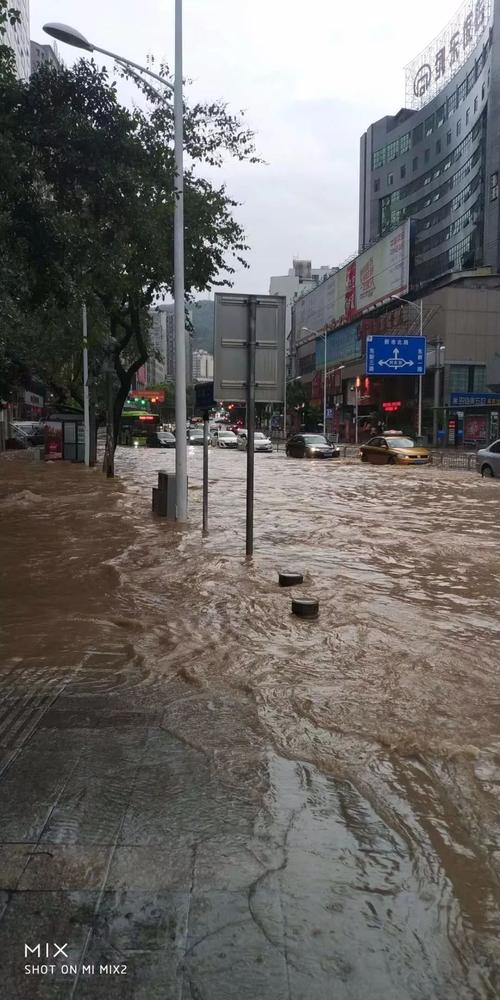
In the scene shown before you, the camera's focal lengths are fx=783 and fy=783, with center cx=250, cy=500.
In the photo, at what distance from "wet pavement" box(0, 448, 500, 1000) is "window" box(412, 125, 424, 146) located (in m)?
89.1

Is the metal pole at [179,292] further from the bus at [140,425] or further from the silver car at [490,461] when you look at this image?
the bus at [140,425]

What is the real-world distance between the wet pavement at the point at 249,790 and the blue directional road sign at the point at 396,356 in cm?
3827

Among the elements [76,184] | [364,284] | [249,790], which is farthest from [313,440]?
[249,790]

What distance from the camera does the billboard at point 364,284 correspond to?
66.5 m

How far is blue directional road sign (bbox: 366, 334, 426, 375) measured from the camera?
1793 inches

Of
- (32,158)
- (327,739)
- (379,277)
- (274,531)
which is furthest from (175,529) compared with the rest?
(379,277)

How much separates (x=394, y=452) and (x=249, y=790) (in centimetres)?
3166

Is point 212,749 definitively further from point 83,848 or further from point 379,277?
point 379,277

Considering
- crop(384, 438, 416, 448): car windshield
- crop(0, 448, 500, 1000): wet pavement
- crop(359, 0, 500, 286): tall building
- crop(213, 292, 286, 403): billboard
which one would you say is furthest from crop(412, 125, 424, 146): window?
crop(0, 448, 500, 1000): wet pavement

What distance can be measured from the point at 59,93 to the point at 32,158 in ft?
3.02

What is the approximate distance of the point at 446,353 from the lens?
198 ft

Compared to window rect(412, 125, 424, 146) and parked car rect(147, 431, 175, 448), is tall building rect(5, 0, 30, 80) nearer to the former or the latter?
parked car rect(147, 431, 175, 448)

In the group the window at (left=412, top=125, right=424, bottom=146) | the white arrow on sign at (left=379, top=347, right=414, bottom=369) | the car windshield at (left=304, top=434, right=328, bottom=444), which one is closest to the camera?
the car windshield at (left=304, top=434, right=328, bottom=444)

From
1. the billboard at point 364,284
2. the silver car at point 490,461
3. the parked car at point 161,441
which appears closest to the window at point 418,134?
the billboard at point 364,284
